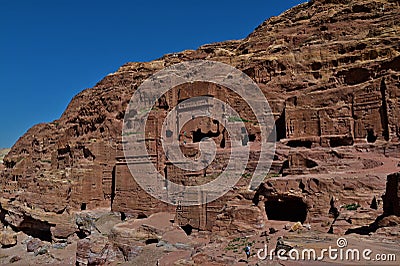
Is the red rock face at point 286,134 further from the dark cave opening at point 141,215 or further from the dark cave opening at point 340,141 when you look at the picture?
the dark cave opening at point 141,215

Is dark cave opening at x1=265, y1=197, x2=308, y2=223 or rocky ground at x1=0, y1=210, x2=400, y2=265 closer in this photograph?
rocky ground at x1=0, y1=210, x2=400, y2=265

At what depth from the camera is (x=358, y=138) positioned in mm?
17594

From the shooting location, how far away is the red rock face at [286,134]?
1314 centimetres

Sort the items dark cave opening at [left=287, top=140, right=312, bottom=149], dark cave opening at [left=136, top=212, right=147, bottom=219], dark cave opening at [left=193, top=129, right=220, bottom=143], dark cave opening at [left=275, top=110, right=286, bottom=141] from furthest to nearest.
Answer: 1. dark cave opening at [left=193, top=129, right=220, bottom=143]
2. dark cave opening at [left=275, top=110, right=286, bottom=141]
3. dark cave opening at [left=136, top=212, right=147, bottom=219]
4. dark cave opening at [left=287, top=140, right=312, bottom=149]

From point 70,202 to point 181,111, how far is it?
33.6 ft

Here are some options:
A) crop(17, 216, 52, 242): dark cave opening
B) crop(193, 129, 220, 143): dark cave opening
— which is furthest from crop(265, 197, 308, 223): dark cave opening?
crop(17, 216, 52, 242): dark cave opening

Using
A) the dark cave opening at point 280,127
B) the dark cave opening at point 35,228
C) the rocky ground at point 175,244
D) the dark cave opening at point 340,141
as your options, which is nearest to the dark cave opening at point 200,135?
the dark cave opening at point 280,127

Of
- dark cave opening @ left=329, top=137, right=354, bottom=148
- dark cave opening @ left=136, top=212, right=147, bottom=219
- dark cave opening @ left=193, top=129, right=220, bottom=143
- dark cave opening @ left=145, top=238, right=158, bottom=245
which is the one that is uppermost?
dark cave opening @ left=193, top=129, right=220, bottom=143

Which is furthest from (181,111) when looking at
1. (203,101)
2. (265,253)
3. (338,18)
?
(338,18)

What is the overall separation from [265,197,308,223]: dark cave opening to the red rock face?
6 centimetres

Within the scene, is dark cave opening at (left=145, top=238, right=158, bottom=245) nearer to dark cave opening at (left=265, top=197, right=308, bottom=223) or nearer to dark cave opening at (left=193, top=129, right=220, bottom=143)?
dark cave opening at (left=265, top=197, right=308, bottom=223)

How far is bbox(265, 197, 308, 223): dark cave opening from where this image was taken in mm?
12922

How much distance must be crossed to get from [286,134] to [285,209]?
22.2 ft

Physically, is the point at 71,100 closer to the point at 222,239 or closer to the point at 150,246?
the point at 150,246
